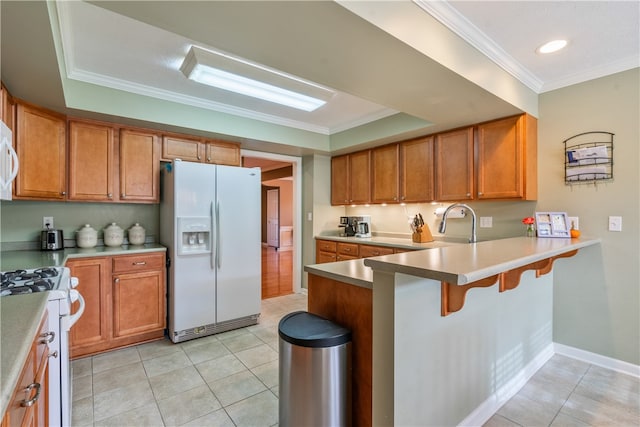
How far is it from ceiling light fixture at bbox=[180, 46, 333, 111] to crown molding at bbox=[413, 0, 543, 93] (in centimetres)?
114

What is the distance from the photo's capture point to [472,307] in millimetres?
1814

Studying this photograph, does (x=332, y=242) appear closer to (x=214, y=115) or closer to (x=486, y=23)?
(x=214, y=115)

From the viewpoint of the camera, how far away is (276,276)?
589 centimetres

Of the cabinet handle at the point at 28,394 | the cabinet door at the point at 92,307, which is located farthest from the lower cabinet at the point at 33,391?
the cabinet door at the point at 92,307

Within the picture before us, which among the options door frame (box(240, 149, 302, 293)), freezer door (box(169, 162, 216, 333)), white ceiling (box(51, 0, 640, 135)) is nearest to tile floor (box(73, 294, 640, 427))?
freezer door (box(169, 162, 216, 333))

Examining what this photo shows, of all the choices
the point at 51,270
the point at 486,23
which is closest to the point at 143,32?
the point at 51,270

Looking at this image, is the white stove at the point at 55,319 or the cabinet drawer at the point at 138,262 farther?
the cabinet drawer at the point at 138,262

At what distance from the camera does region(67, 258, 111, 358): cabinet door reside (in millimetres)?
2584

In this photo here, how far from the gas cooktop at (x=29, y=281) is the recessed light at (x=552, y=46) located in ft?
11.0

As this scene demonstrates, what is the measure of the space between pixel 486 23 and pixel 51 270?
10.1ft

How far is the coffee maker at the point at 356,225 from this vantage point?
4281 millimetres

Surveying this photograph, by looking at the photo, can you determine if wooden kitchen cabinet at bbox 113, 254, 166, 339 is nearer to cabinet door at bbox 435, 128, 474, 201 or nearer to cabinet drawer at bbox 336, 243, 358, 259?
cabinet drawer at bbox 336, 243, 358, 259

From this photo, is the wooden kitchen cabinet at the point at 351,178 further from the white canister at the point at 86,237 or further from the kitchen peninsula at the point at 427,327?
the white canister at the point at 86,237

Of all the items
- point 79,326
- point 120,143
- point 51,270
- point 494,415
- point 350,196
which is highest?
point 120,143
